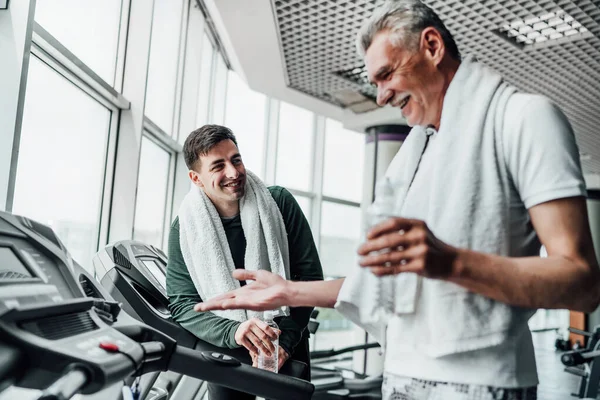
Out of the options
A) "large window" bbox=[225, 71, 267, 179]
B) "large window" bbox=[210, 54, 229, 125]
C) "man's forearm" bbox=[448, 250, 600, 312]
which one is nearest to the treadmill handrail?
"man's forearm" bbox=[448, 250, 600, 312]

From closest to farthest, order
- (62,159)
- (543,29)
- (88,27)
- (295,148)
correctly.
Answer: (62,159), (88,27), (543,29), (295,148)

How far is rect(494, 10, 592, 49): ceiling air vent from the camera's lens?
2.89 meters

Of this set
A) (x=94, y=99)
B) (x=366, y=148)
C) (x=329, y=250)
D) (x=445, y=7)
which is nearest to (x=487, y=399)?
(x=94, y=99)

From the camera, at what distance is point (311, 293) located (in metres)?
0.91

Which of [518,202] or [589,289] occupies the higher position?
[518,202]

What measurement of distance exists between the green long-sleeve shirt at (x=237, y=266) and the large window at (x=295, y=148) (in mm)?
3637

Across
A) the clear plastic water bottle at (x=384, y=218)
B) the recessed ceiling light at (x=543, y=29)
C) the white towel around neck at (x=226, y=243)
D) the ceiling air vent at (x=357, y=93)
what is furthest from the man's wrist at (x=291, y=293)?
the ceiling air vent at (x=357, y=93)

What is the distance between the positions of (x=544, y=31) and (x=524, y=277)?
2.84 metres

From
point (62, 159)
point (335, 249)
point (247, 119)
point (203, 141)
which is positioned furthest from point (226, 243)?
point (335, 249)

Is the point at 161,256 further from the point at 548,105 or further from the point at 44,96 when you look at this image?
the point at 548,105

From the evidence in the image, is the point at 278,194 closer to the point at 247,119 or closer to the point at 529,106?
the point at 529,106

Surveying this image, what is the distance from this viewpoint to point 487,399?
80 cm

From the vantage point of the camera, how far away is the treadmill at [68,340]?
83 centimetres

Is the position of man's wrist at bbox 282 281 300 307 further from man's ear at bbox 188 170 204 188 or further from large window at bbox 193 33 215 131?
large window at bbox 193 33 215 131
